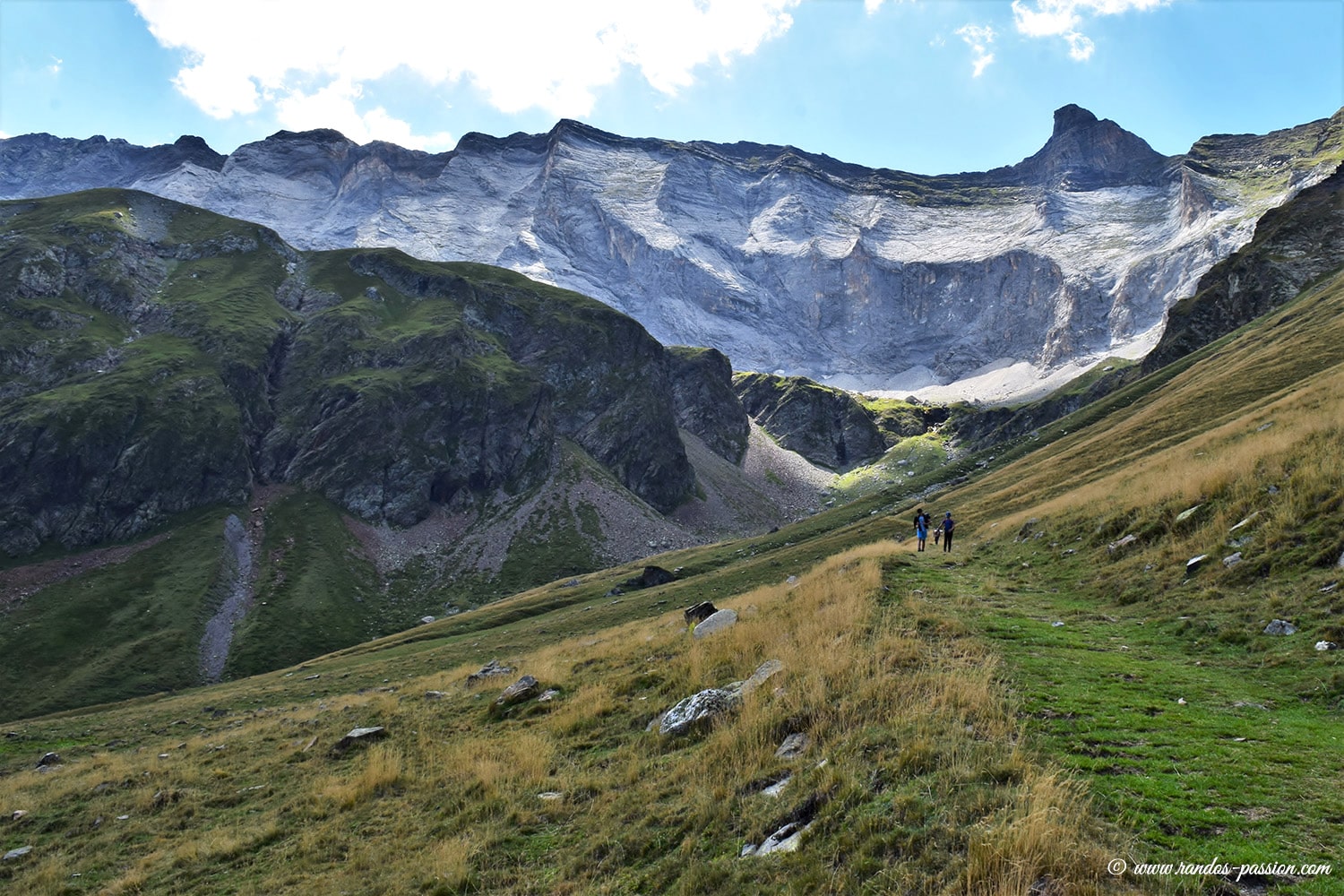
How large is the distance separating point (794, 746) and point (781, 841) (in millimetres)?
2452

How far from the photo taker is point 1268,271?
4139 inches

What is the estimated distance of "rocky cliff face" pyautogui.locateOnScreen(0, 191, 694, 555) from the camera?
123312mm

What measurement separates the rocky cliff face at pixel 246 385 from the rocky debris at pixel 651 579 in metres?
79.0

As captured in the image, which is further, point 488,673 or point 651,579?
point 651,579

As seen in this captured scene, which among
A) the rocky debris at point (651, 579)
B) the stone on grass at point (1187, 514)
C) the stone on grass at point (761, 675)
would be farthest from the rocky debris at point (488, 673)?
the rocky debris at point (651, 579)

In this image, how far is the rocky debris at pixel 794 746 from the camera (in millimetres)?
10945

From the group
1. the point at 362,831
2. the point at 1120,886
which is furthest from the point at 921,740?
the point at 362,831

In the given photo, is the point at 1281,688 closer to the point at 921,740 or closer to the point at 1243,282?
the point at 921,740

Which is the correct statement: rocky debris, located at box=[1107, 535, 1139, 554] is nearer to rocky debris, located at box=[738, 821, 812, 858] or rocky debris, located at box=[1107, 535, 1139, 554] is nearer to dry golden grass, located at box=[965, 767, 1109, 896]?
dry golden grass, located at box=[965, 767, 1109, 896]

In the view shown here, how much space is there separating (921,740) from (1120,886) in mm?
3136

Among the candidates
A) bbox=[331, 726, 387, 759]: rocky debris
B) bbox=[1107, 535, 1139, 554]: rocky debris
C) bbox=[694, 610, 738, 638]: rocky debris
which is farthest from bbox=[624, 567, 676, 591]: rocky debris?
bbox=[1107, 535, 1139, 554]: rocky debris

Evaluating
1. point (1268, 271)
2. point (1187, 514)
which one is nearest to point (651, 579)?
point (1187, 514)

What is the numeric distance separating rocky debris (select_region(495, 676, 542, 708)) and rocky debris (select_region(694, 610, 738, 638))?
17.1 feet

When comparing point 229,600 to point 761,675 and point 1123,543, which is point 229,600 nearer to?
point 761,675
